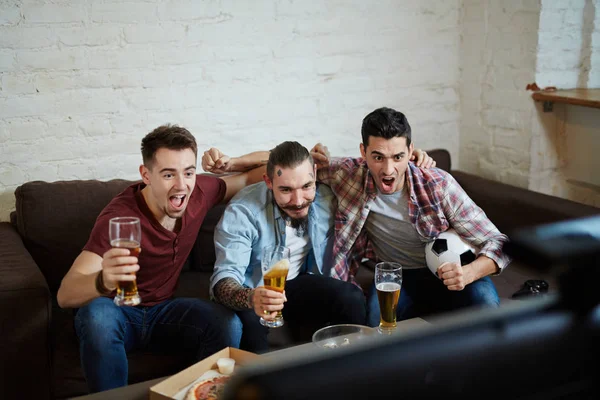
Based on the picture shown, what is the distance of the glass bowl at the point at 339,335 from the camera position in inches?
73.0

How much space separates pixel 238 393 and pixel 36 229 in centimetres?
228

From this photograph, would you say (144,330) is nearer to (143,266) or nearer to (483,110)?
(143,266)

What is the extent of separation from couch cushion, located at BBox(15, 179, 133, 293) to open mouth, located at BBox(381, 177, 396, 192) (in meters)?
1.10

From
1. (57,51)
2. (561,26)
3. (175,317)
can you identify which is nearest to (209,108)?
(57,51)

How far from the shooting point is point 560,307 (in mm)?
622

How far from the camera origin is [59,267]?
2.61m

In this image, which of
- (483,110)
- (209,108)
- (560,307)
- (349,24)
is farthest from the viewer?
(483,110)

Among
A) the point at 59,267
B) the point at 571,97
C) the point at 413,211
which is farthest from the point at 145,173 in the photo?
the point at 571,97

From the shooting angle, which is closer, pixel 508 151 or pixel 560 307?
pixel 560 307

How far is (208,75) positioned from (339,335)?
1.57 meters

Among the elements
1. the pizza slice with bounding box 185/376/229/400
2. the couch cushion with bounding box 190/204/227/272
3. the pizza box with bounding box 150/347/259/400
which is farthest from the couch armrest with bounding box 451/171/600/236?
the pizza slice with bounding box 185/376/229/400

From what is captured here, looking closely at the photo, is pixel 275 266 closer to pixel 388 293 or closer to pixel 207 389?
pixel 388 293

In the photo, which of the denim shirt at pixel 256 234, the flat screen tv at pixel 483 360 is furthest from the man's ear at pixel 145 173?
the flat screen tv at pixel 483 360

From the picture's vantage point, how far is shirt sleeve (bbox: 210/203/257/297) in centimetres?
231
